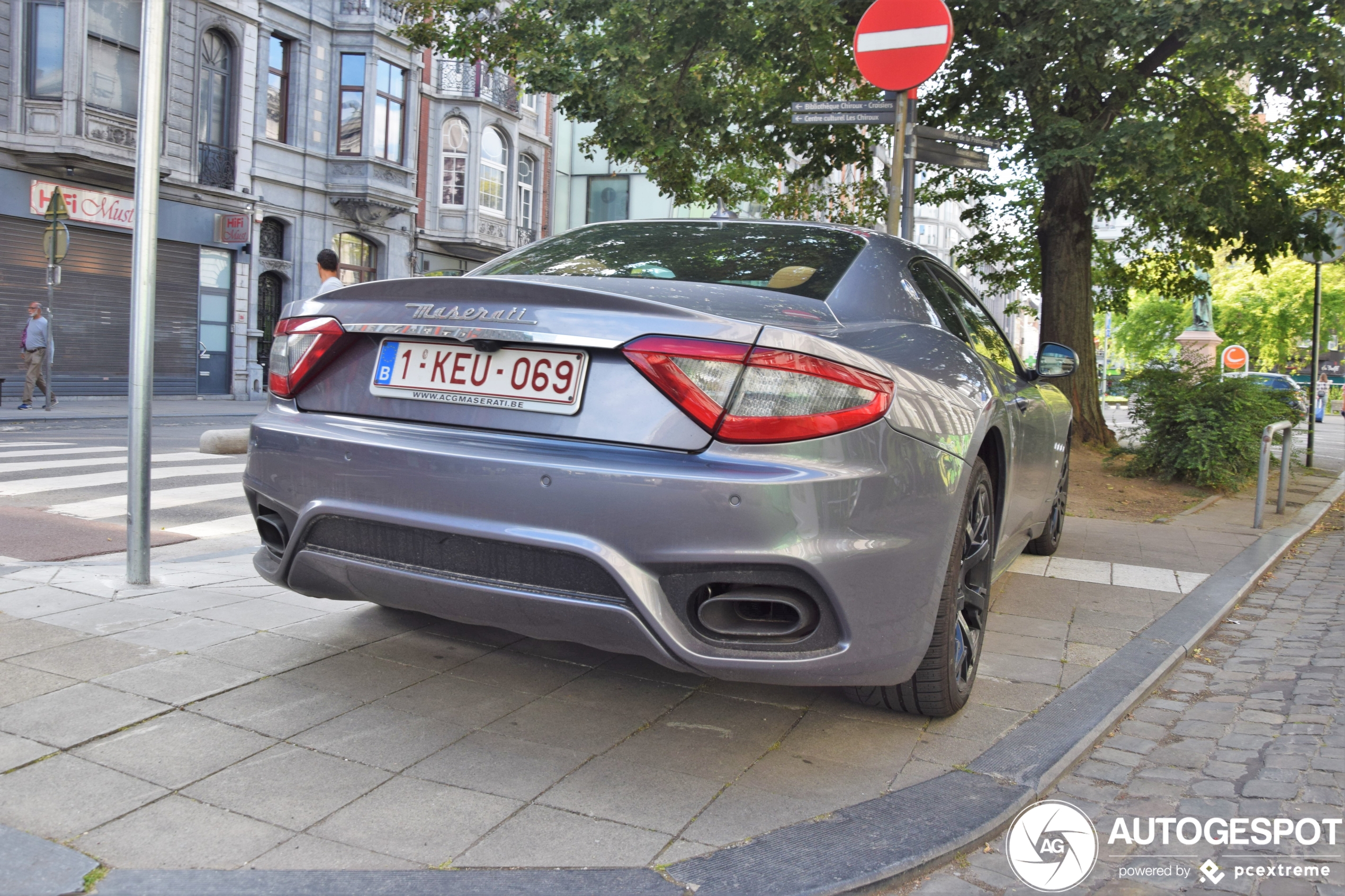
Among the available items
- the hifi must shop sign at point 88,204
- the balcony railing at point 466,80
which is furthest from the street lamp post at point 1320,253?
the balcony railing at point 466,80

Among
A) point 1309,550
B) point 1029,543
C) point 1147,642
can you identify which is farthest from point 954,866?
point 1309,550

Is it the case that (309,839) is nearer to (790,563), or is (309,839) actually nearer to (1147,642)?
(790,563)

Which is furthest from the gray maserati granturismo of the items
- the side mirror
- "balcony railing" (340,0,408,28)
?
"balcony railing" (340,0,408,28)

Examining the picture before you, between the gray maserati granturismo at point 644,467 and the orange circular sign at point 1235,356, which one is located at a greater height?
the orange circular sign at point 1235,356

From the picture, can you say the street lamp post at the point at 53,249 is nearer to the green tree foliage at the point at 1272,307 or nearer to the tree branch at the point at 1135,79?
the tree branch at the point at 1135,79

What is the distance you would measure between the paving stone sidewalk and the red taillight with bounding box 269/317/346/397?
80.8 inches

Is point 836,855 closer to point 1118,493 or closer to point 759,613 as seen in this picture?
point 759,613

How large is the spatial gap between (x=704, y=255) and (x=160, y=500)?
224 inches

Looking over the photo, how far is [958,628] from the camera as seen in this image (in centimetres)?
333

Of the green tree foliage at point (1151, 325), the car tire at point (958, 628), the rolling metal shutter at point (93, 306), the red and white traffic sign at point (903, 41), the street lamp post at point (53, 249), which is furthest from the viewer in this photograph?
the green tree foliage at point (1151, 325)

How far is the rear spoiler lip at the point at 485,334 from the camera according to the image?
266cm

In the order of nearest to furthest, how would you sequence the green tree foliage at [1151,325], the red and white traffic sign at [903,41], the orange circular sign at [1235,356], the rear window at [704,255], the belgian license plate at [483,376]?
the belgian license plate at [483,376], the rear window at [704,255], the red and white traffic sign at [903,41], the orange circular sign at [1235,356], the green tree foliage at [1151,325]

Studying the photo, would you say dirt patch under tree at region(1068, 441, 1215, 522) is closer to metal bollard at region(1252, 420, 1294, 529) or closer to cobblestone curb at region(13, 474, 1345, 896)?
metal bollard at region(1252, 420, 1294, 529)

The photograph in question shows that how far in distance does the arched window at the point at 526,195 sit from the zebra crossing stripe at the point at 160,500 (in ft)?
88.2
